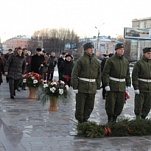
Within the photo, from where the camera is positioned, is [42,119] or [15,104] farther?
[15,104]

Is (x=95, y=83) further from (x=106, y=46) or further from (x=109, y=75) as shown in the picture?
(x=106, y=46)

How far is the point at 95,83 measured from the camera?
711 cm

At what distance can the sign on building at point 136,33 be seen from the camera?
165ft

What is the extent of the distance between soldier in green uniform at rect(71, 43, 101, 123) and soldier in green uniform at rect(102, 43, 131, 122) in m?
0.34

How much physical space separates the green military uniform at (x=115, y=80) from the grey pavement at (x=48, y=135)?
2.91 feet

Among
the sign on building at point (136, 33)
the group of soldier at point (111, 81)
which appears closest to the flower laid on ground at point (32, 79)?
the group of soldier at point (111, 81)

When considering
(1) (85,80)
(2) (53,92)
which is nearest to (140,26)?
(2) (53,92)

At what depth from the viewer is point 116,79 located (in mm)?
7332

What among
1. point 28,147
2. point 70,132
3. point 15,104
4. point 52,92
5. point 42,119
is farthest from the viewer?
point 15,104

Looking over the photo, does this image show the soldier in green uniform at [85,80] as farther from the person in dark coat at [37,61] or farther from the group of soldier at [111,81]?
the person in dark coat at [37,61]

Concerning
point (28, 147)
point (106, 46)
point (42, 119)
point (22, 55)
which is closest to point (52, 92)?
point (42, 119)

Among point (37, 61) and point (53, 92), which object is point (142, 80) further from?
point (37, 61)

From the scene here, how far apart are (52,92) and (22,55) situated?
2737mm

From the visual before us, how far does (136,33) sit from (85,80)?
150ft
